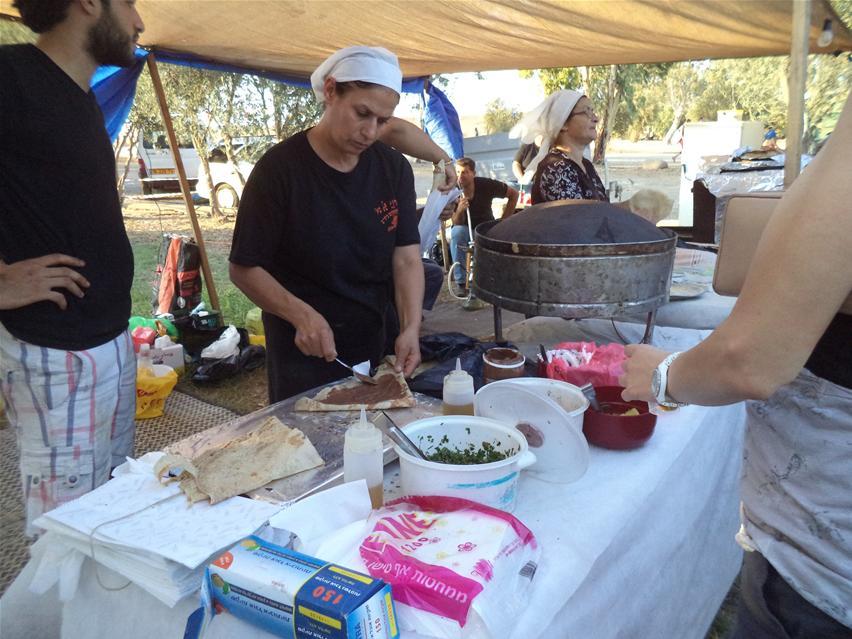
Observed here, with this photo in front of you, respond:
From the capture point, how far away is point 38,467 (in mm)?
1802

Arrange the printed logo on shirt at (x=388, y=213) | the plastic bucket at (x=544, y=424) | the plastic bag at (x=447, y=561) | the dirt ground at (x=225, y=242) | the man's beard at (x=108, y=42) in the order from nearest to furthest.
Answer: the plastic bag at (x=447, y=561) → the plastic bucket at (x=544, y=424) → the man's beard at (x=108, y=42) → the printed logo on shirt at (x=388, y=213) → the dirt ground at (x=225, y=242)

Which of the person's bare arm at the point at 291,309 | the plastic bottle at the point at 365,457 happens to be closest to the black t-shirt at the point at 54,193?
the person's bare arm at the point at 291,309

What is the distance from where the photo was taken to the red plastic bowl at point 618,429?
1.50m

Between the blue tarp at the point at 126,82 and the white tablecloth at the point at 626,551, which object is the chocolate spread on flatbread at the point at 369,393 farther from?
the blue tarp at the point at 126,82

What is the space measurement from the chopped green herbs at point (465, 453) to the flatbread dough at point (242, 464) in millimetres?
287

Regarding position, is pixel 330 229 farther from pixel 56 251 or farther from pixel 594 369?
pixel 594 369

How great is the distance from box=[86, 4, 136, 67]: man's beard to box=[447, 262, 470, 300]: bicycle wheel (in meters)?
6.00

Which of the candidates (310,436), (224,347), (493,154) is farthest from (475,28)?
(493,154)

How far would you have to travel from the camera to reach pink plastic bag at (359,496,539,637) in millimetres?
874

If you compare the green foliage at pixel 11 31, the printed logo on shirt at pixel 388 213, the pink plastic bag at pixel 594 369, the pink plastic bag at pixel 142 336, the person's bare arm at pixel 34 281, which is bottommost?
the pink plastic bag at pixel 142 336

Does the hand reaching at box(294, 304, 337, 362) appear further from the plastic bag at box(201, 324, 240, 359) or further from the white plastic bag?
the plastic bag at box(201, 324, 240, 359)

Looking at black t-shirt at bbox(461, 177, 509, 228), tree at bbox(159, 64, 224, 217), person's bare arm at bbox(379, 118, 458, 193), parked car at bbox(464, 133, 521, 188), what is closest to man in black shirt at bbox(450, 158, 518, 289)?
black t-shirt at bbox(461, 177, 509, 228)

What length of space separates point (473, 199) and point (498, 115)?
88.9ft

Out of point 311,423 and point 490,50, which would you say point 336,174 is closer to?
point 311,423
